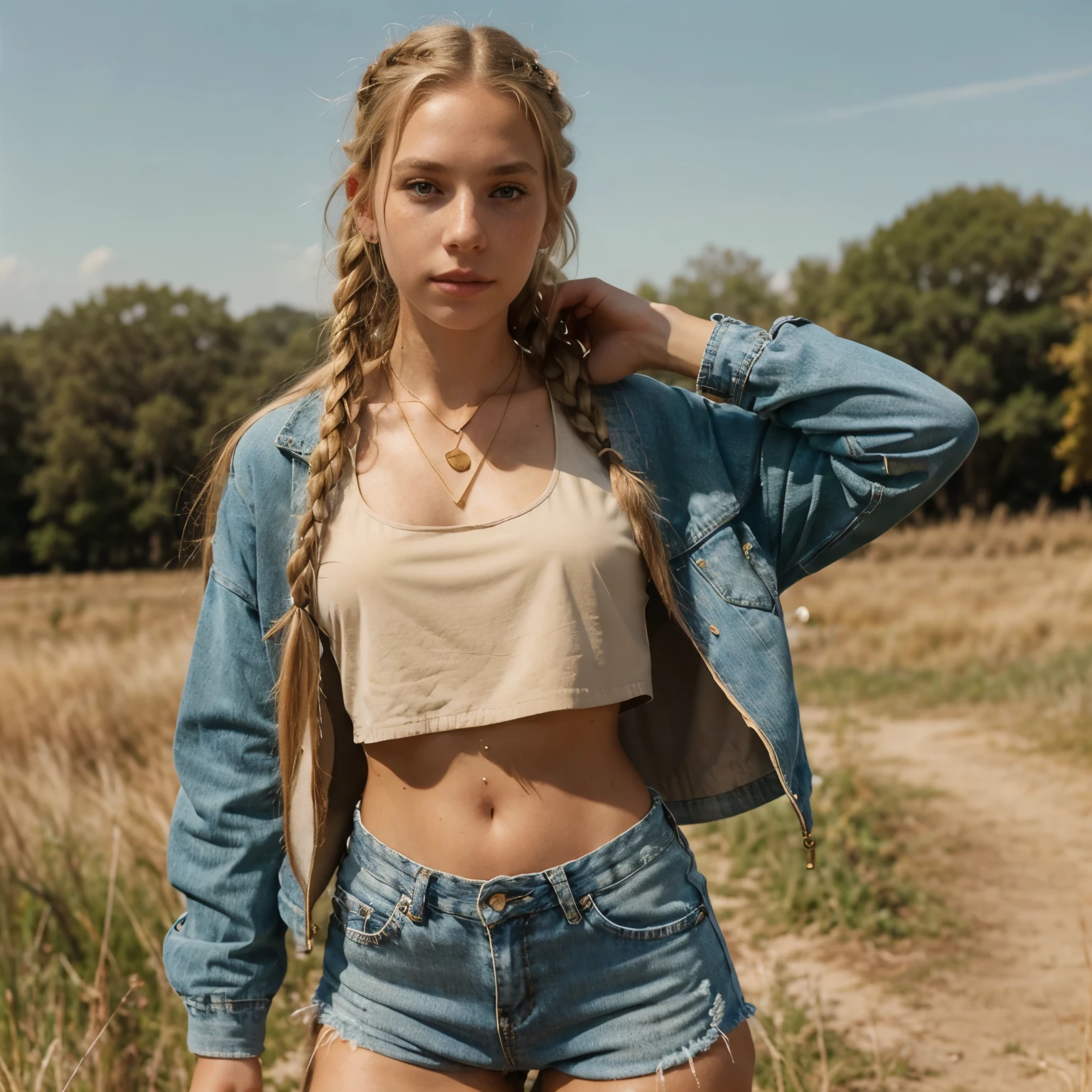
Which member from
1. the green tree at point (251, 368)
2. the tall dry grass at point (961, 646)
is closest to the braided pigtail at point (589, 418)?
the tall dry grass at point (961, 646)

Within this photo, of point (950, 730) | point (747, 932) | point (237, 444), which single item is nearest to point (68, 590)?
point (950, 730)

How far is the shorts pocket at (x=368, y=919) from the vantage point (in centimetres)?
179

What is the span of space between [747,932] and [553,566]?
3.73 meters

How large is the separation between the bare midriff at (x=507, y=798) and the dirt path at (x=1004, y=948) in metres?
1.28

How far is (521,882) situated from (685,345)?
0.97m

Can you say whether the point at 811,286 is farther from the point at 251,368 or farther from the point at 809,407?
the point at 809,407

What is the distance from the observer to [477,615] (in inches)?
70.4

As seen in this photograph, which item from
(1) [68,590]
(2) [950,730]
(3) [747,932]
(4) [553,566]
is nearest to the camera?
(4) [553,566]

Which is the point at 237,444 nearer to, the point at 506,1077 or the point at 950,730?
the point at 506,1077

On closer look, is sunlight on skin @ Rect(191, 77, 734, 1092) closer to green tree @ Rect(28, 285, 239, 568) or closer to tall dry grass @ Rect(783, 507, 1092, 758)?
tall dry grass @ Rect(783, 507, 1092, 758)

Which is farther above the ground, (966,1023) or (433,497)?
(433,497)

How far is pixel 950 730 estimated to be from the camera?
853cm

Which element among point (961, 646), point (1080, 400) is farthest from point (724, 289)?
point (961, 646)

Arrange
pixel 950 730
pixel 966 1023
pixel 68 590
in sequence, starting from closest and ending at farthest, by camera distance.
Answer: pixel 966 1023 < pixel 950 730 < pixel 68 590
